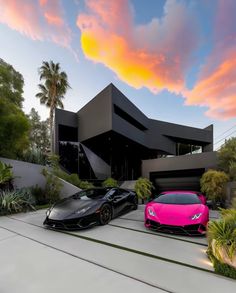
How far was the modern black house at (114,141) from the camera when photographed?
1294cm

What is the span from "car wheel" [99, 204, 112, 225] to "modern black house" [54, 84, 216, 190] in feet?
23.6

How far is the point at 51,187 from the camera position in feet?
30.5

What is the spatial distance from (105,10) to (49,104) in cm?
1348

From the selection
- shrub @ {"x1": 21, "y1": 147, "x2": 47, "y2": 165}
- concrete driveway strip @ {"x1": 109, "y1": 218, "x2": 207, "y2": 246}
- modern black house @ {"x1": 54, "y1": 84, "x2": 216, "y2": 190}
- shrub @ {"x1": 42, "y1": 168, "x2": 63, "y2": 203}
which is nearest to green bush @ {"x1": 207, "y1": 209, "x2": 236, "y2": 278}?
concrete driveway strip @ {"x1": 109, "y1": 218, "x2": 207, "y2": 246}

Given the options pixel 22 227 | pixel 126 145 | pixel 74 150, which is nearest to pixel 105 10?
pixel 22 227

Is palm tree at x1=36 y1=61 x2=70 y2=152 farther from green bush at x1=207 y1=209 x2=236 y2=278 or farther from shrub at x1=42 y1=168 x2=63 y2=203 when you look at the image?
green bush at x1=207 y1=209 x2=236 y2=278

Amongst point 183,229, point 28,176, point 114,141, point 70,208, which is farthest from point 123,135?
point 183,229

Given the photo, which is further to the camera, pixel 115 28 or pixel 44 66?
pixel 44 66

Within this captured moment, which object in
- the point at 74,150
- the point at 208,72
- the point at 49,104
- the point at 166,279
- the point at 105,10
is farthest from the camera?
the point at 49,104

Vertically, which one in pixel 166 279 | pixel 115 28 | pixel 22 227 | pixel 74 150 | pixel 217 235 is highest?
pixel 115 28

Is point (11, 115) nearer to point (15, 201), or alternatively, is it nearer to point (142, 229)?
point (15, 201)

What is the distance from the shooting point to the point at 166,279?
101 inches

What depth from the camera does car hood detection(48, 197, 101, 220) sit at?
480 cm

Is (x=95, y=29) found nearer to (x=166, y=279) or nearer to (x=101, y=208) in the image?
(x=101, y=208)
